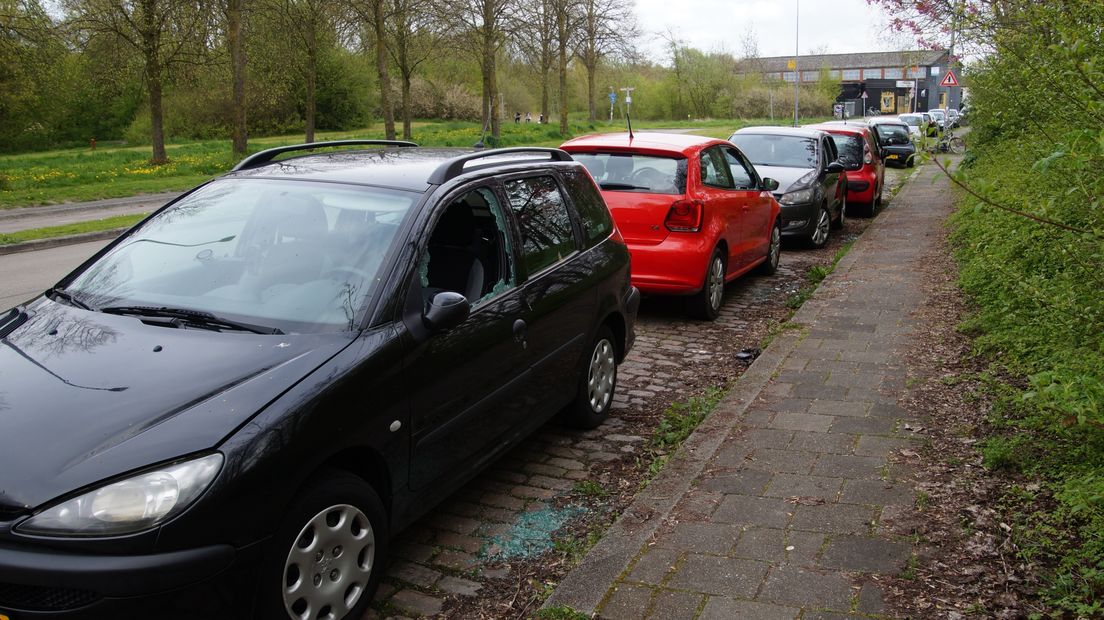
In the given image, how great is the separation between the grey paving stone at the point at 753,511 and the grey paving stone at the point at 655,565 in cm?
40

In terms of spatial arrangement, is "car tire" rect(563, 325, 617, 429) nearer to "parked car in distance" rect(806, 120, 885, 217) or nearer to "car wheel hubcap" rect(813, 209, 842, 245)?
"car wheel hubcap" rect(813, 209, 842, 245)

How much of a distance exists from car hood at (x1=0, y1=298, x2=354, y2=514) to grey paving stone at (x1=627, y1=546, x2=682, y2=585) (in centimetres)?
148

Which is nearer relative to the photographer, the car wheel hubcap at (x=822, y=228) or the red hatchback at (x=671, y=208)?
the red hatchback at (x=671, y=208)

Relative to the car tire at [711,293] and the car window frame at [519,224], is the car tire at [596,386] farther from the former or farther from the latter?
the car tire at [711,293]

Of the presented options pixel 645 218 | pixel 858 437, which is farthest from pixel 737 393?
pixel 645 218

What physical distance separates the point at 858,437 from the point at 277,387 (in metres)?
3.40

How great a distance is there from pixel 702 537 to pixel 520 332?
1300 millimetres

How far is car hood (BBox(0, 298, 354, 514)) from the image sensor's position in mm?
2648

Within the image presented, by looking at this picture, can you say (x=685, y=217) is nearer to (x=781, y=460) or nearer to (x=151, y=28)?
(x=781, y=460)

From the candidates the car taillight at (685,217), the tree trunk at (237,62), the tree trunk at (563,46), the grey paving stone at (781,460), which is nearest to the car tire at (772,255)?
the car taillight at (685,217)

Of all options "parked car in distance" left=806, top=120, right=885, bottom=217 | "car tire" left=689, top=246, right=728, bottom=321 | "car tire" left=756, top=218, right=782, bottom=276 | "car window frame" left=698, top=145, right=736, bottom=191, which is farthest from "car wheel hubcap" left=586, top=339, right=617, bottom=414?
"parked car in distance" left=806, top=120, right=885, bottom=217

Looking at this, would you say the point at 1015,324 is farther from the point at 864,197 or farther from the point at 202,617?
the point at 864,197

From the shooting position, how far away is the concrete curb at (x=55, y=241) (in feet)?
45.1

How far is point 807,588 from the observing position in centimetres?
342
